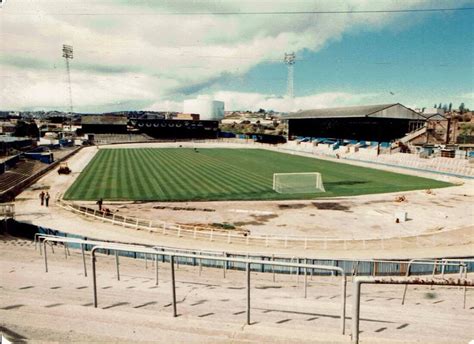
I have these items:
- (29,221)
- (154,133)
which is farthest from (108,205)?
(154,133)

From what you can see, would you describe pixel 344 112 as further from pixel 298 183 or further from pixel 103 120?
pixel 103 120

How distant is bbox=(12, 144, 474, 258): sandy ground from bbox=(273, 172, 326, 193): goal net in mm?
5130

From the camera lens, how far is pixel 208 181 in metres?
45.9

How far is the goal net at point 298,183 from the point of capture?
40.9 metres

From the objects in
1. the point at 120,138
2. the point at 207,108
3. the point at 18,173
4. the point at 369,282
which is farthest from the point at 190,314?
the point at 207,108

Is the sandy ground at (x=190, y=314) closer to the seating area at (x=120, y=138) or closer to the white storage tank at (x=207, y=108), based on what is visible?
the seating area at (x=120, y=138)

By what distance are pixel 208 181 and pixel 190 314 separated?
3918cm

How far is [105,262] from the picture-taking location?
13258 mm

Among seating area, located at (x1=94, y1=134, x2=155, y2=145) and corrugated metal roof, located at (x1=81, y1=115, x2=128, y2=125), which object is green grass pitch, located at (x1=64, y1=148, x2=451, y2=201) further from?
corrugated metal roof, located at (x1=81, y1=115, x2=128, y2=125)

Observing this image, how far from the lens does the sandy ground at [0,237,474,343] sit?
18.1 feet

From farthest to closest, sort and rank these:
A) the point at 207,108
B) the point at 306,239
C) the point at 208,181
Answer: the point at 207,108 → the point at 208,181 → the point at 306,239

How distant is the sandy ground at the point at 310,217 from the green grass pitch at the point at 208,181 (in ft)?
9.37

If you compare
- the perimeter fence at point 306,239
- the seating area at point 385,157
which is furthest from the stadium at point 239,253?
the seating area at point 385,157

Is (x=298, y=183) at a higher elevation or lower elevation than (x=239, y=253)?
lower
